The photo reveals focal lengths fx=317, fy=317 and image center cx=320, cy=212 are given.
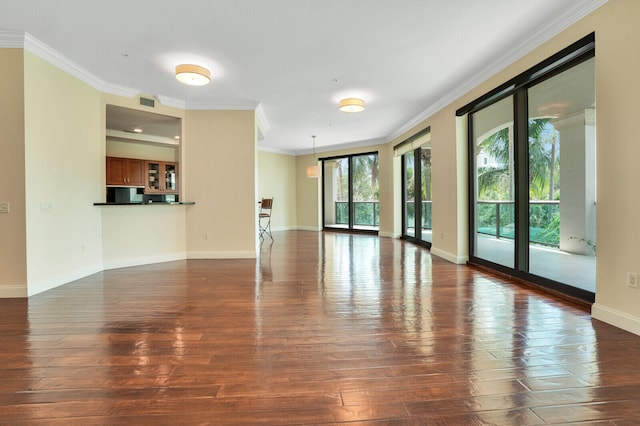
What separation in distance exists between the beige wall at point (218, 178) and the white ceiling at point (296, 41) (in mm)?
433

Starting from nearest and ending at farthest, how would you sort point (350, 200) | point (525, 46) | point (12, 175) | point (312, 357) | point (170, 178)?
point (312, 357), point (12, 175), point (525, 46), point (170, 178), point (350, 200)

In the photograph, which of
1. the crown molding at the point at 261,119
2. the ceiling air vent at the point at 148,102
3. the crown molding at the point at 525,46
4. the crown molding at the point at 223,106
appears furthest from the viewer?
the crown molding at the point at 261,119

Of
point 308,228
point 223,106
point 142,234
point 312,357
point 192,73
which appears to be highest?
point 223,106

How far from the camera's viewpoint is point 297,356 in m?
2.02

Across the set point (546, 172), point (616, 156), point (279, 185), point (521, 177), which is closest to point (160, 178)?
point (279, 185)

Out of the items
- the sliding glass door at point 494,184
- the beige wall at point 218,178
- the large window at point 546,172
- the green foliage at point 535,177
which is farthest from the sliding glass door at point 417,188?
the beige wall at point 218,178

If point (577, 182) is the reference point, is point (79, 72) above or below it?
above

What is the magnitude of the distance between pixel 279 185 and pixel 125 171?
4428 millimetres

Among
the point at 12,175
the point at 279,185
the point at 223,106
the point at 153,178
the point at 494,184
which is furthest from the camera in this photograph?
the point at 279,185

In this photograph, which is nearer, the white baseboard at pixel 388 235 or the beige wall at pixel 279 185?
the white baseboard at pixel 388 235

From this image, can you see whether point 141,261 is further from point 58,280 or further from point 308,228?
point 308,228

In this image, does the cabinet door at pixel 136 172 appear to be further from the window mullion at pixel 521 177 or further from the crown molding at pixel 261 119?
the window mullion at pixel 521 177

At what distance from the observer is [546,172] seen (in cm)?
352

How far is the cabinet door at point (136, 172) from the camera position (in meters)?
7.79
